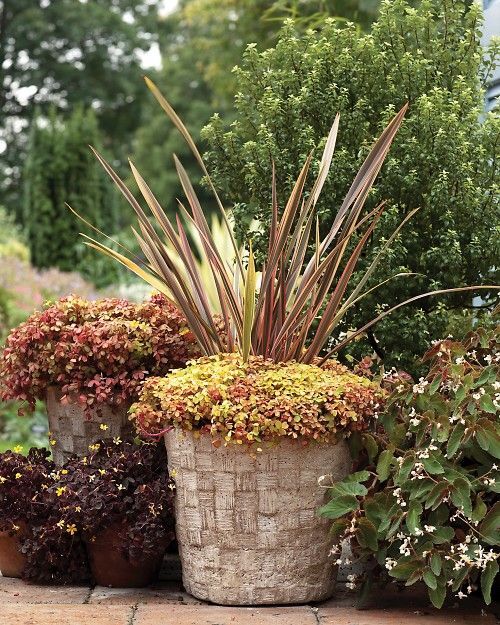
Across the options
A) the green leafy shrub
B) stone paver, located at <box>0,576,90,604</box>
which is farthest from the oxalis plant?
Answer: the green leafy shrub

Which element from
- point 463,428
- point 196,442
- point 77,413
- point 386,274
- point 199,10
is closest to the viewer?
point 463,428

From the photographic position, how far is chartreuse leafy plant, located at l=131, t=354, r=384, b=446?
284 cm

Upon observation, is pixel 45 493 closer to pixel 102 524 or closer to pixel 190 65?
pixel 102 524

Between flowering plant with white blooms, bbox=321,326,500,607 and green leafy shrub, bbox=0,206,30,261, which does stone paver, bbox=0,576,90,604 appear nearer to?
flowering plant with white blooms, bbox=321,326,500,607

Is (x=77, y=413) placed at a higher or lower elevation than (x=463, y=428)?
A: lower

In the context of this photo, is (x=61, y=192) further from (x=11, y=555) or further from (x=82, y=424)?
(x=11, y=555)

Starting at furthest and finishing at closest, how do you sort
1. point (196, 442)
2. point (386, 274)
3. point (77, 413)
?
point (386, 274), point (77, 413), point (196, 442)

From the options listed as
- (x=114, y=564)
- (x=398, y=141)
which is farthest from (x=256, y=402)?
(x=398, y=141)

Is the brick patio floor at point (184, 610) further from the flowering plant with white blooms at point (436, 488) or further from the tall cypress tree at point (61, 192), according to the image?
the tall cypress tree at point (61, 192)

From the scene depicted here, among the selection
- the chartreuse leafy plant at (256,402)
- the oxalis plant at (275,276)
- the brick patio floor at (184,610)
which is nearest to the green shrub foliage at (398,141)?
the oxalis plant at (275,276)

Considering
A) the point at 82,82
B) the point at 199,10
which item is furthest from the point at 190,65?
the point at 199,10

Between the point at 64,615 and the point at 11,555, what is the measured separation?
0.55 meters

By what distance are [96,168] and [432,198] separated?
789 centimetres

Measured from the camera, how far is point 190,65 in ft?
72.8
